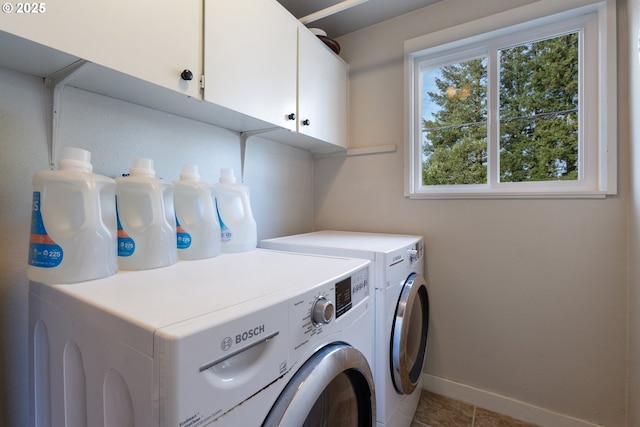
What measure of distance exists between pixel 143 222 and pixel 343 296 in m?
0.66

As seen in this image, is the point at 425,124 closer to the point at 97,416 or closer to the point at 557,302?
the point at 557,302

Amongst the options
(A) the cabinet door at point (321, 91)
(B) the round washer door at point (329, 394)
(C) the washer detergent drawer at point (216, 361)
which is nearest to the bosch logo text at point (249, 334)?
(C) the washer detergent drawer at point (216, 361)

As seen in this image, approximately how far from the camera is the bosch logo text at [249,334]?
516 millimetres

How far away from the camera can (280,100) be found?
1.44 meters

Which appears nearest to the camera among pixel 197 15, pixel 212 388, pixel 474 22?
pixel 212 388

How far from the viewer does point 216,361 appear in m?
0.48

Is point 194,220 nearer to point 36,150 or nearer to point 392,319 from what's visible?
point 36,150

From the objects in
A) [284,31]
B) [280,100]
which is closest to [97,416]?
[280,100]

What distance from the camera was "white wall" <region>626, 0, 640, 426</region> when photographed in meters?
1.24

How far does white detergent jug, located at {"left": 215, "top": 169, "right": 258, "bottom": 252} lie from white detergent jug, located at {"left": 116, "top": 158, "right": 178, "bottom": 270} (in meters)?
0.30

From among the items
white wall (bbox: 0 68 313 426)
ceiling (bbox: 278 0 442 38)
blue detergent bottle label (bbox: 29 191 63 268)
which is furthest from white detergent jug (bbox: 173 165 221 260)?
ceiling (bbox: 278 0 442 38)

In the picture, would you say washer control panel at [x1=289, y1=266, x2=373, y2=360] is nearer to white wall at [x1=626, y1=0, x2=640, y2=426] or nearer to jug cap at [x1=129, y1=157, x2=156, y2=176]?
jug cap at [x1=129, y1=157, x2=156, y2=176]

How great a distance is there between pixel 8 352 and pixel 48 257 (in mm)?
473

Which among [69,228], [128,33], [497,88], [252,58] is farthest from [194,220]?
[497,88]
